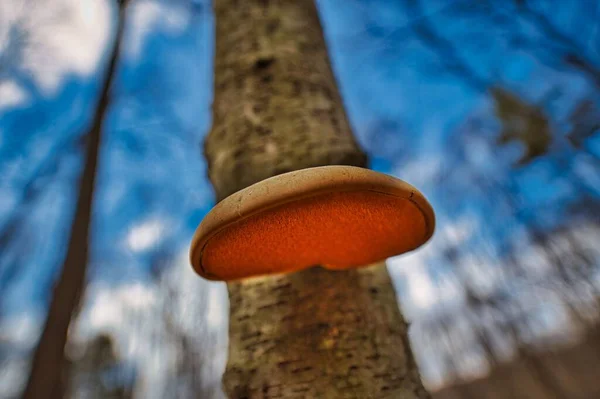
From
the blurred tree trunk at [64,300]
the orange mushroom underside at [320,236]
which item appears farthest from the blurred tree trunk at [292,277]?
the blurred tree trunk at [64,300]

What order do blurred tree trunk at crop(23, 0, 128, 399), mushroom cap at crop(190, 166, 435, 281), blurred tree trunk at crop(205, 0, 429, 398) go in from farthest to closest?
blurred tree trunk at crop(23, 0, 128, 399)
blurred tree trunk at crop(205, 0, 429, 398)
mushroom cap at crop(190, 166, 435, 281)

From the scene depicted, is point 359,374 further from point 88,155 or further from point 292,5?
point 88,155

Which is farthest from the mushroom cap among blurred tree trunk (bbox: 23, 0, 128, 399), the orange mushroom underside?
blurred tree trunk (bbox: 23, 0, 128, 399)

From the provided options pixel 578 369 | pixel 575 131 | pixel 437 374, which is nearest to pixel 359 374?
pixel 575 131

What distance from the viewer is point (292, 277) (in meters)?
1.14

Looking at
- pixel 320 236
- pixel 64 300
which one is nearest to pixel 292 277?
pixel 320 236

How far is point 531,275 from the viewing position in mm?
9578

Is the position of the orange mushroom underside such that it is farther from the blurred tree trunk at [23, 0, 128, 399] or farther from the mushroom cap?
the blurred tree trunk at [23, 0, 128, 399]

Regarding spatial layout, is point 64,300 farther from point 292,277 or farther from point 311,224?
point 311,224

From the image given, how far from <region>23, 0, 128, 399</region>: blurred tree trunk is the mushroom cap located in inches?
49.1

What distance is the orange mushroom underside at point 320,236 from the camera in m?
0.98

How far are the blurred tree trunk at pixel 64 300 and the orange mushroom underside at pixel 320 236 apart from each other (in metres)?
1.25

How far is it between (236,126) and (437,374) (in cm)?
1858

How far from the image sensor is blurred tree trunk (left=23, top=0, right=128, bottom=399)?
186cm
